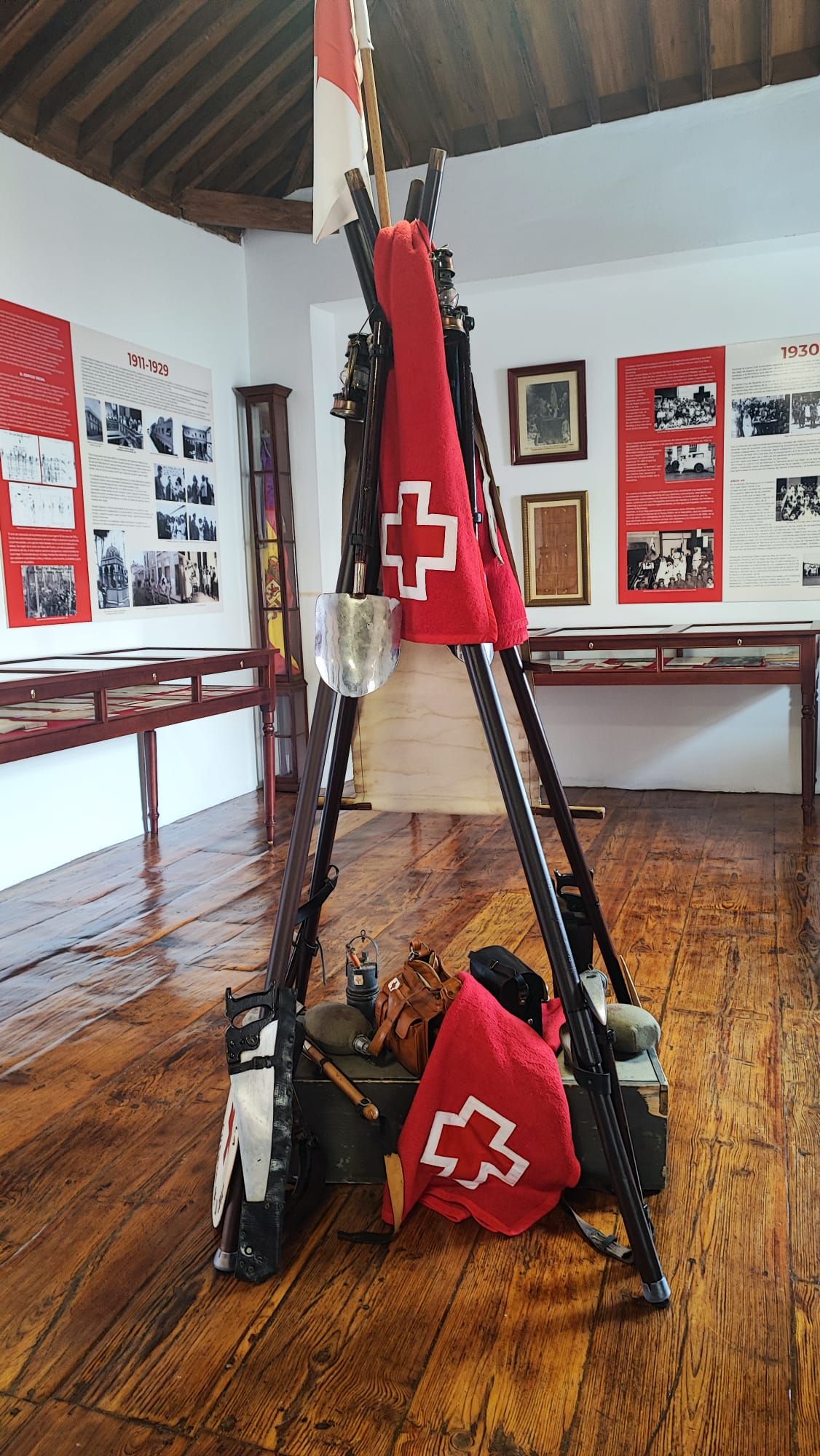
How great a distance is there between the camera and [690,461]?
5824 millimetres

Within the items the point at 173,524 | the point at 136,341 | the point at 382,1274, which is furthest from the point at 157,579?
the point at 382,1274

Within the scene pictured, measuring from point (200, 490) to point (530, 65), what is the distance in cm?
269

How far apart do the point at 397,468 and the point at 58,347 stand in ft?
11.4

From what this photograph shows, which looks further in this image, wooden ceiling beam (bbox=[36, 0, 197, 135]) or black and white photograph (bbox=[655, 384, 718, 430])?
black and white photograph (bbox=[655, 384, 718, 430])

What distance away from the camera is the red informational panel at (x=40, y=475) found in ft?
14.6

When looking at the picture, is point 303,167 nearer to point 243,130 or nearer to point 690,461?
point 243,130

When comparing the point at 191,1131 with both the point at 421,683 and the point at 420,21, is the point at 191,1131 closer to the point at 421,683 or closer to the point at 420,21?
the point at 421,683

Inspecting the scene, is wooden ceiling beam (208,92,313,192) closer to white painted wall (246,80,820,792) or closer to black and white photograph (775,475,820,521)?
white painted wall (246,80,820,792)

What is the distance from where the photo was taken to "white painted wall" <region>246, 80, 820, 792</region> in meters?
5.22

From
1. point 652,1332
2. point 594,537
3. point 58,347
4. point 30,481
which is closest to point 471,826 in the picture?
point 594,537

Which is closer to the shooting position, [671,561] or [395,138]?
[395,138]

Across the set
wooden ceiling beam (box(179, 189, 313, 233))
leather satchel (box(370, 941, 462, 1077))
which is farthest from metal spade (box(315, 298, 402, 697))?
wooden ceiling beam (box(179, 189, 313, 233))

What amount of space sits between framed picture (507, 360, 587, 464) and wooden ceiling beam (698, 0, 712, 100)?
1420 mm

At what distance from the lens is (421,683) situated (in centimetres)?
232
